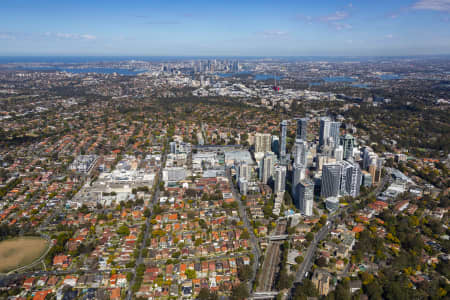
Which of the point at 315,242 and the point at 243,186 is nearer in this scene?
the point at 315,242

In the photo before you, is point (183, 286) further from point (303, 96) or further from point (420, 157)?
point (303, 96)

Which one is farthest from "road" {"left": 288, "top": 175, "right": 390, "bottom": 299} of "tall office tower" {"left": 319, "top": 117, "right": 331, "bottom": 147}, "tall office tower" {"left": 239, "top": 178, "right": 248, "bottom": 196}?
"tall office tower" {"left": 319, "top": 117, "right": 331, "bottom": 147}

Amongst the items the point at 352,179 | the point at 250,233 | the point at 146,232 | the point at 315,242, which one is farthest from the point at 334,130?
the point at 146,232

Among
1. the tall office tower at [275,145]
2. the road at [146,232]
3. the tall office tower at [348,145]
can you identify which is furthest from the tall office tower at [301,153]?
the road at [146,232]

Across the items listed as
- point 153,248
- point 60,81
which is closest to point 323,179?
point 153,248

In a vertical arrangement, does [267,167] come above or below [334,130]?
below

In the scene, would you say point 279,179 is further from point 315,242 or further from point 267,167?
point 315,242

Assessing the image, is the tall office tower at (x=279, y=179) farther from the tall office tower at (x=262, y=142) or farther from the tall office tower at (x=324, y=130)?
the tall office tower at (x=324, y=130)
